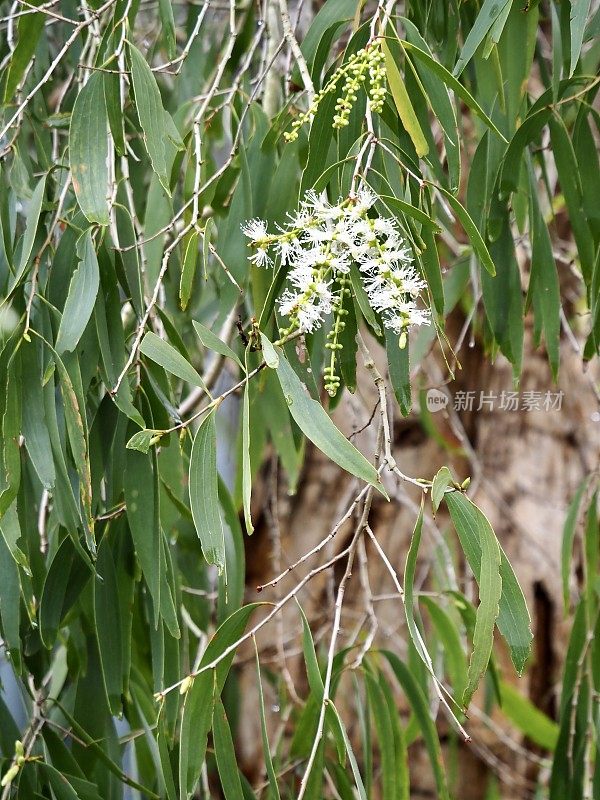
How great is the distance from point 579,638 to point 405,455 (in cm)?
67

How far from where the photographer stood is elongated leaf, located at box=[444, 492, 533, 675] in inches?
20.8

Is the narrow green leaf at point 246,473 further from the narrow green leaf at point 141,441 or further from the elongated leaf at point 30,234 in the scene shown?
the elongated leaf at point 30,234

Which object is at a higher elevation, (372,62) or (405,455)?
(372,62)

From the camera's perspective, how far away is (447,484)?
529mm

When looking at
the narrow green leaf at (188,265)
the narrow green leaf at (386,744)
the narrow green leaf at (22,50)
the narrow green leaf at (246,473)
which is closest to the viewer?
the narrow green leaf at (246,473)

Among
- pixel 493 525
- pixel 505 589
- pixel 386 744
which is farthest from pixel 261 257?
pixel 493 525

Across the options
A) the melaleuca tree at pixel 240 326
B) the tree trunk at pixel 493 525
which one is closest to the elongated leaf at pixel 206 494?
the melaleuca tree at pixel 240 326

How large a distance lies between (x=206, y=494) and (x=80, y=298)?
198 millimetres

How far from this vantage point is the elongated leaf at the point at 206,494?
1.78 ft

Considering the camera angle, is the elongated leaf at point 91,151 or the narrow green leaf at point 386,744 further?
the narrow green leaf at point 386,744

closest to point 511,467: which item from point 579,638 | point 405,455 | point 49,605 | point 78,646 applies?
point 405,455

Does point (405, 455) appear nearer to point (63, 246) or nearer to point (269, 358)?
point (63, 246)

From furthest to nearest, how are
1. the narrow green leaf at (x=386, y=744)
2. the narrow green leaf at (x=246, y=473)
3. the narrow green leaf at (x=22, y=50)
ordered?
the narrow green leaf at (x=386, y=744)
the narrow green leaf at (x=22, y=50)
the narrow green leaf at (x=246, y=473)

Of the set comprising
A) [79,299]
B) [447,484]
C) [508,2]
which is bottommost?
[447,484]
